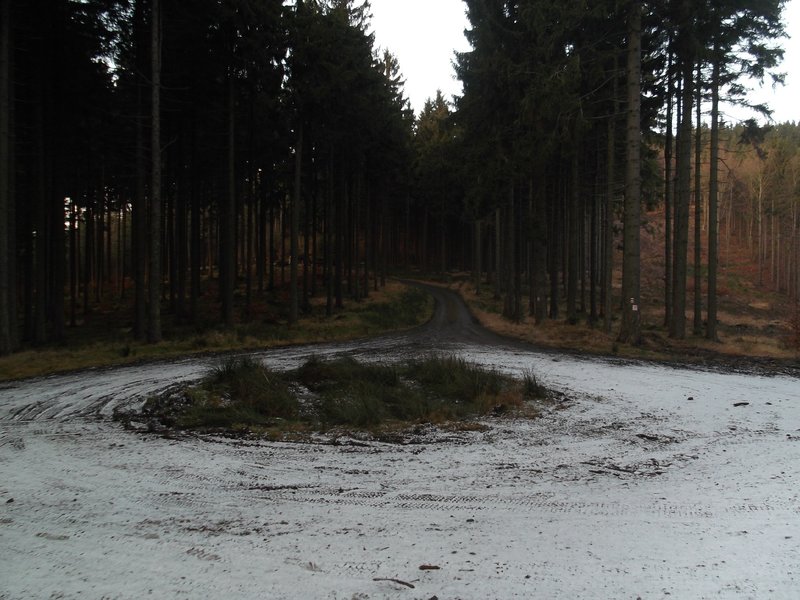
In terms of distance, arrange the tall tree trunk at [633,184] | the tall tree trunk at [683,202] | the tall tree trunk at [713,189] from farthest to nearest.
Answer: the tall tree trunk at [683,202]
the tall tree trunk at [713,189]
the tall tree trunk at [633,184]

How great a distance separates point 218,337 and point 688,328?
23.0 meters

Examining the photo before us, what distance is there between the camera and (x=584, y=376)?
35.2 ft

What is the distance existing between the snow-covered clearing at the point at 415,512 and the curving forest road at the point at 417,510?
18 mm

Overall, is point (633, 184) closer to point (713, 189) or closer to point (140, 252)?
point (713, 189)

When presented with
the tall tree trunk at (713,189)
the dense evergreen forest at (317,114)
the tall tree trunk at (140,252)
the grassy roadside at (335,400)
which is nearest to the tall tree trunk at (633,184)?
the dense evergreen forest at (317,114)

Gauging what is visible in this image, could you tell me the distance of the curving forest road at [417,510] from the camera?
2.99 meters

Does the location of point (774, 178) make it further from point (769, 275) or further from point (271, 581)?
point (271, 581)

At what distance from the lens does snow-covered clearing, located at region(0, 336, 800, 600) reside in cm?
298

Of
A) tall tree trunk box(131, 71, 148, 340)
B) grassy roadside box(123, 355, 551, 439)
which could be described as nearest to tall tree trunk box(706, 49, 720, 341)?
grassy roadside box(123, 355, 551, 439)

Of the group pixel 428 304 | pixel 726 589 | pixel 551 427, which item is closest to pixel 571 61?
pixel 551 427

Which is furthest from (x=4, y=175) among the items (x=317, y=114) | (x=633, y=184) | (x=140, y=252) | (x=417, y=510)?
(x=633, y=184)

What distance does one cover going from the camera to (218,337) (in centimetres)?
1722

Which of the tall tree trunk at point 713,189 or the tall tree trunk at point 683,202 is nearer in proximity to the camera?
the tall tree trunk at point 713,189

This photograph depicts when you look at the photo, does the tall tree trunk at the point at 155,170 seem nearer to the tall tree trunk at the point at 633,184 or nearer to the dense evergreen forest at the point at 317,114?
the dense evergreen forest at the point at 317,114
